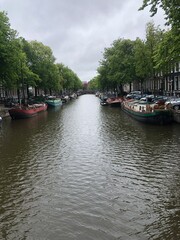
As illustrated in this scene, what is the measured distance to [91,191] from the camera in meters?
10.7

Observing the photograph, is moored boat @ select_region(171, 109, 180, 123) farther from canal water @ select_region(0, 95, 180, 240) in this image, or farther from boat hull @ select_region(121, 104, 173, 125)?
canal water @ select_region(0, 95, 180, 240)

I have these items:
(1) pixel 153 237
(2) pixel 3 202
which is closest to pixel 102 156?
(2) pixel 3 202

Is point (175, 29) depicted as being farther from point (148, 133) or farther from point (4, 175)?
point (4, 175)

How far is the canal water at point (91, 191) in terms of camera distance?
25.7 feet

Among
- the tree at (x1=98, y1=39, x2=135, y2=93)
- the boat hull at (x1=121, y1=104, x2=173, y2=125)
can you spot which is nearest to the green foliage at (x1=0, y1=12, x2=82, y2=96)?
the tree at (x1=98, y1=39, x2=135, y2=93)

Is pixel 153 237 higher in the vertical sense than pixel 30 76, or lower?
lower

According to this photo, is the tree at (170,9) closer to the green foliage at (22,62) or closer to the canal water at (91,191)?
the canal water at (91,191)

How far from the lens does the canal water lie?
7.84 metres

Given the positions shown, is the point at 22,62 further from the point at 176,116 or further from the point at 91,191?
the point at 91,191

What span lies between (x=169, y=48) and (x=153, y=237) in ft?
60.9

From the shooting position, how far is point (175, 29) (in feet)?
69.4

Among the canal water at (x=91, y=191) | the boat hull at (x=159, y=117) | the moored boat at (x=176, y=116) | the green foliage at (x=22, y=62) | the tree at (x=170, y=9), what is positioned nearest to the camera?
the canal water at (x=91, y=191)

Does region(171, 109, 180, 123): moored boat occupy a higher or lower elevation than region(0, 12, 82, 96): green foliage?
lower

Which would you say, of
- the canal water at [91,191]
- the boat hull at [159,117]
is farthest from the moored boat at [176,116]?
the canal water at [91,191]
